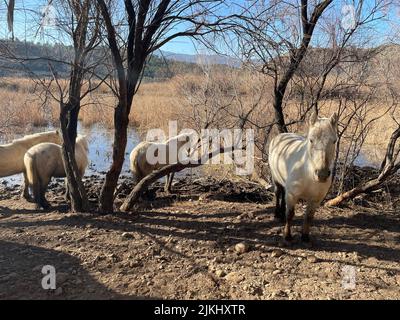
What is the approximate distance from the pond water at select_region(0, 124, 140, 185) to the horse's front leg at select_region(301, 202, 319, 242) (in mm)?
8611

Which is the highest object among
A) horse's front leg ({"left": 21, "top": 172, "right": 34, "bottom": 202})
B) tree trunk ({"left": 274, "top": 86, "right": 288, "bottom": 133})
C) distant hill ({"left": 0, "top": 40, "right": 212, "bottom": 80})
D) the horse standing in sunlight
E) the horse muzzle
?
distant hill ({"left": 0, "top": 40, "right": 212, "bottom": 80})

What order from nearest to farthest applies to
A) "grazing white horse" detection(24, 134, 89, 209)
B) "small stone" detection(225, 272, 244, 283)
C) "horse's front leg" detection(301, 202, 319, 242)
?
"small stone" detection(225, 272, 244, 283) → "horse's front leg" detection(301, 202, 319, 242) → "grazing white horse" detection(24, 134, 89, 209)

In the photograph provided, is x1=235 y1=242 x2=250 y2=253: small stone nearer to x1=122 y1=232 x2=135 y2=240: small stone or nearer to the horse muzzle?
the horse muzzle

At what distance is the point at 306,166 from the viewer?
15.9ft

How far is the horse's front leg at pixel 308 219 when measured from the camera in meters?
5.07

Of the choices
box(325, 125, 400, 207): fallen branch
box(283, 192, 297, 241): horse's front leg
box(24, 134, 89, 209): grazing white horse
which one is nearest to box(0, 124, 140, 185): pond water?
box(24, 134, 89, 209): grazing white horse

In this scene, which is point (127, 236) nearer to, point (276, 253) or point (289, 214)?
point (276, 253)

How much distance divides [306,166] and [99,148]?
1296 centimetres

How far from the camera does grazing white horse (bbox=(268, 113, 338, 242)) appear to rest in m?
4.27

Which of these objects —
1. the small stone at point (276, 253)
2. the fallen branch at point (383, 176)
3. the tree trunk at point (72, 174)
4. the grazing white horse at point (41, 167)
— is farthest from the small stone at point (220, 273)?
the grazing white horse at point (41, 167)

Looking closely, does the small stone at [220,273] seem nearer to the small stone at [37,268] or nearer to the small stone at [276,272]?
the small stone at [276,272]

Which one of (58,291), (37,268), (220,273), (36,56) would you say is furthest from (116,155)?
(220,273)
